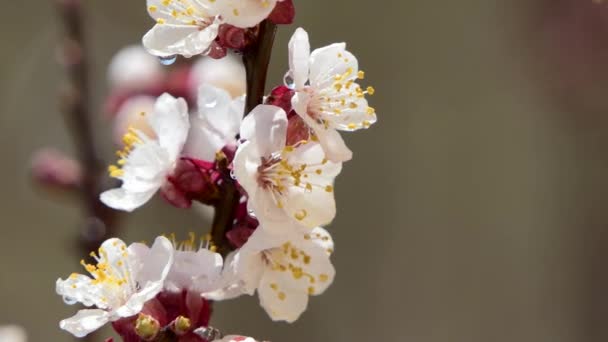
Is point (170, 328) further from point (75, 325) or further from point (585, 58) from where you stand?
point (585, 58)

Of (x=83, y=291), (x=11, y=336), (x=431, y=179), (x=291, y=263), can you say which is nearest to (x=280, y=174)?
(x=291, y=263)

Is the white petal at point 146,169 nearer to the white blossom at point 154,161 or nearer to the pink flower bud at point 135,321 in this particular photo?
the white blossom at point 154,161

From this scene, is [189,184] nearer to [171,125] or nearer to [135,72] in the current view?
[171,125]

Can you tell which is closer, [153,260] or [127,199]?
[153,260]

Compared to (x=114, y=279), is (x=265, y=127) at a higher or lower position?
higher

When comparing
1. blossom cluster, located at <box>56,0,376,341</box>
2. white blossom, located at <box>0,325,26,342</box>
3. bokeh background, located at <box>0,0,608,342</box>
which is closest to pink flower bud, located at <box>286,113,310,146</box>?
blossom cluster, located at <box>56,0,376,341</box>

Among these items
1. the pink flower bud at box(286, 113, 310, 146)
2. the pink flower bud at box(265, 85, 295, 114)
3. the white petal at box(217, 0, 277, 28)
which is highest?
the white petal at box(217, 0, 277, 28)

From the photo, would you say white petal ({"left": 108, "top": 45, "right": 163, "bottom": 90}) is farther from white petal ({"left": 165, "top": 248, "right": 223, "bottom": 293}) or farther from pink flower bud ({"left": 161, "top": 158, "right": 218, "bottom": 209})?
white petal ({"left": 165, "top": 248, "right": 223, "bottom": 293})
